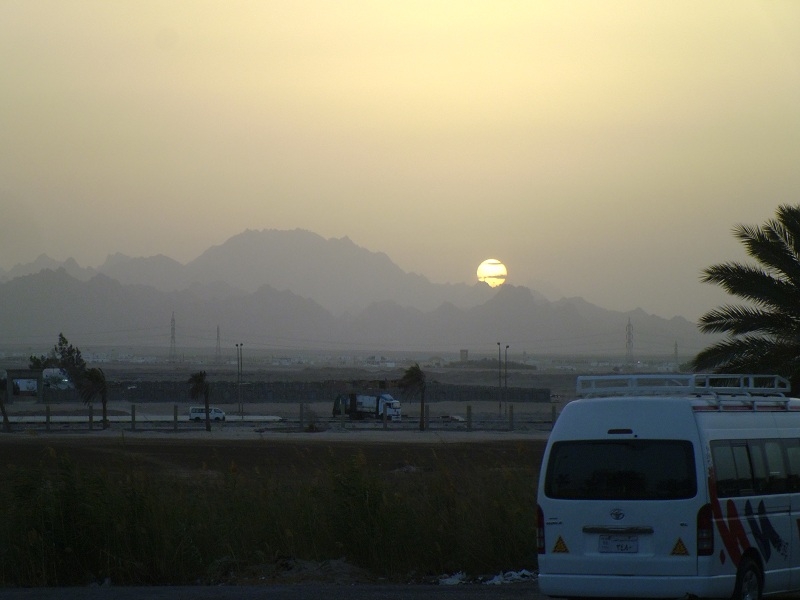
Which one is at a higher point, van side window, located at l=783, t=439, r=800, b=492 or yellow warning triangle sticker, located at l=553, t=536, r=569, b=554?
van side window, located at l=783, t=439, r=800, b=492

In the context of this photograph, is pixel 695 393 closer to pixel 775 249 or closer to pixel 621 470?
pixel 621 470

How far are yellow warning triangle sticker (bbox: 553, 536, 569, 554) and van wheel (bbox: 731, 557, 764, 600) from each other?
1.52 meters

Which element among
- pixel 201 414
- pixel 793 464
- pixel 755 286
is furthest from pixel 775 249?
pixel 201 414

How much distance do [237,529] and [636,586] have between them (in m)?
6.67

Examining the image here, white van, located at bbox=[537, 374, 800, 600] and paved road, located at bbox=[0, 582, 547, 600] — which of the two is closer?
white van, located at bbox=[537, 374, 800, 600]

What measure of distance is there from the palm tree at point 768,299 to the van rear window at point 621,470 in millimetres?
13592

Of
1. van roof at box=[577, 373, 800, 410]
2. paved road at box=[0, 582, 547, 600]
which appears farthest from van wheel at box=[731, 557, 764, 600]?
paved road at box=[0, 582, 547, 600]

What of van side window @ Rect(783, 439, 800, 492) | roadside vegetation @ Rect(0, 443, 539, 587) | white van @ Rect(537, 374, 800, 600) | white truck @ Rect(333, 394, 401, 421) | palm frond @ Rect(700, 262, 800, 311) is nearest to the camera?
white van @ Rect(537, 374, 800, 600)

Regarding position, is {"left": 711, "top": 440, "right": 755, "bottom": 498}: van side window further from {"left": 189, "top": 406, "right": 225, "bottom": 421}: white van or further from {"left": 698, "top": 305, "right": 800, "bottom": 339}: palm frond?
{"left": 189, "top": 406, "right": 225, "bottom": 421}: white van

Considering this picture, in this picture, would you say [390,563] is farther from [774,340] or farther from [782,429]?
[774,340]

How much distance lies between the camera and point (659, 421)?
9273 mm

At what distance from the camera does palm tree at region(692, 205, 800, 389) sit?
21812 millimetres

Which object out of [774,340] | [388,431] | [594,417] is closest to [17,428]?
[388,431]

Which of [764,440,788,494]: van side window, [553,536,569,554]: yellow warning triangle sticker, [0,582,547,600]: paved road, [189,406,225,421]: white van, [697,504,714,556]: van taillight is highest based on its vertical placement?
[764,440,788,494]: van side window
